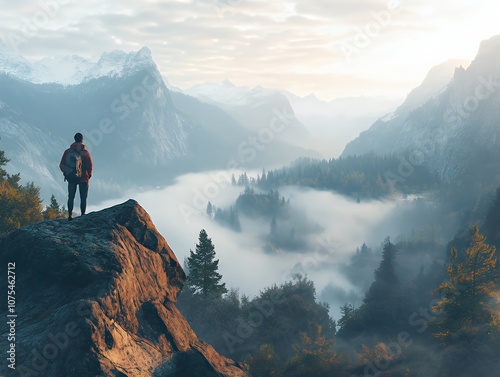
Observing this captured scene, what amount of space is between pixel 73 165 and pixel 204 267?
4361cm

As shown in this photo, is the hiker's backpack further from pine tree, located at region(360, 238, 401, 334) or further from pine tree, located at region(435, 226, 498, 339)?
pine tree, located at region(360, 238, 401, 334)

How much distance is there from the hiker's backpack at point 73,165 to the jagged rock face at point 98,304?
7.93ft

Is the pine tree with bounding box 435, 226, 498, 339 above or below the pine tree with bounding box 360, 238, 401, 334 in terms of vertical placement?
above

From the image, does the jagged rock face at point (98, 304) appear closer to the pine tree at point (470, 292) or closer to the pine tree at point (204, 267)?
the pine tree at point (470, 292)

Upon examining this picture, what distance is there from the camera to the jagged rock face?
15148 mm

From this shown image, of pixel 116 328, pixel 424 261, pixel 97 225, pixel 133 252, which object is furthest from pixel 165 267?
pixel 424 261

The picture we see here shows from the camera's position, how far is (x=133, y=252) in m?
20.8

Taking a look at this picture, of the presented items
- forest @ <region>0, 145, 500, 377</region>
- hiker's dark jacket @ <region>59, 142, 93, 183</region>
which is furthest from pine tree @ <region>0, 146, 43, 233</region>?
hiker's dark jacket @ <region>59, 142, 93, 183</region>

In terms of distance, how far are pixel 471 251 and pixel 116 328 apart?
3230cm

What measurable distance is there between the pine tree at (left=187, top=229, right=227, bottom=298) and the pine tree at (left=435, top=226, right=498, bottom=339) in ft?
109

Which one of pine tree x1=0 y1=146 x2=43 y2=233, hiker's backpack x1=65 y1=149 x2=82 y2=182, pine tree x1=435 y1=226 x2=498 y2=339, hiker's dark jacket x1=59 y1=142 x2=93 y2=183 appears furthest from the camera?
pine tree x1=0 y1=146 x2=43 y2=233

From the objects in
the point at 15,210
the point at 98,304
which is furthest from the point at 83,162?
the point at 15,210

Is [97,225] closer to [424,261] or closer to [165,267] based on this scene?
[165,267]

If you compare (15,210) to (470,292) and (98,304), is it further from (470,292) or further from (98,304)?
(470,292)
